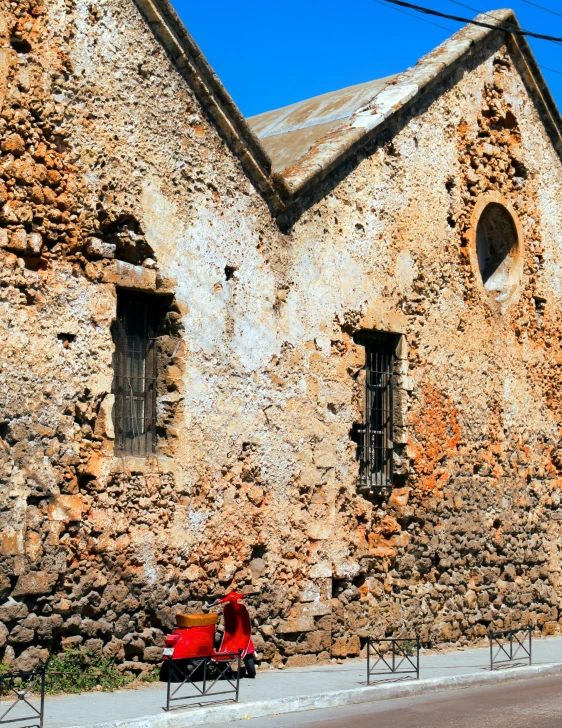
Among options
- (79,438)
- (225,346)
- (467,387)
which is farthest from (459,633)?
(79,438)

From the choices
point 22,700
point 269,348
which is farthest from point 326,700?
point 269,348

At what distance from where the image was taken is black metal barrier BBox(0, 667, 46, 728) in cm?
716

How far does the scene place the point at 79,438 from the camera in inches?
361

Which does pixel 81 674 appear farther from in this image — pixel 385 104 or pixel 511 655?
pixel 385 104

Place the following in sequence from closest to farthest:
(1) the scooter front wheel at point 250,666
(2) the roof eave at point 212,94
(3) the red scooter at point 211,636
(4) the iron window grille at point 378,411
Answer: (3) the red scooter at point 211,636 < (1) the scooter front wheel at point 250,666 < (2) the roof eave at point 212,94 < (4) the iron window grille at point 378,411

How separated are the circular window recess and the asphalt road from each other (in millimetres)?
5863

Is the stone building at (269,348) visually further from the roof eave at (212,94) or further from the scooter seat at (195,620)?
the scooter seat at (195,620)

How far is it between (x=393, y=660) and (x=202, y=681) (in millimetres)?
1793

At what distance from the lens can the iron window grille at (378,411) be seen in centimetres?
1227

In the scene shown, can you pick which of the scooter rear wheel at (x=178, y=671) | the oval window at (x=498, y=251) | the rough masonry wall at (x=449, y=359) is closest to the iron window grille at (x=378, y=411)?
the rough masonry wall at (x=449, y=359)

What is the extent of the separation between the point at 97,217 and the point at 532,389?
736cm

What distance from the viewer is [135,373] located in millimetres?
10031

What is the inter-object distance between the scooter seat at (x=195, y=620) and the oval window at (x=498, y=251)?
6.58 meters

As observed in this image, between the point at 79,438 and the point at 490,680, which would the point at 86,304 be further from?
the point at 490,680
